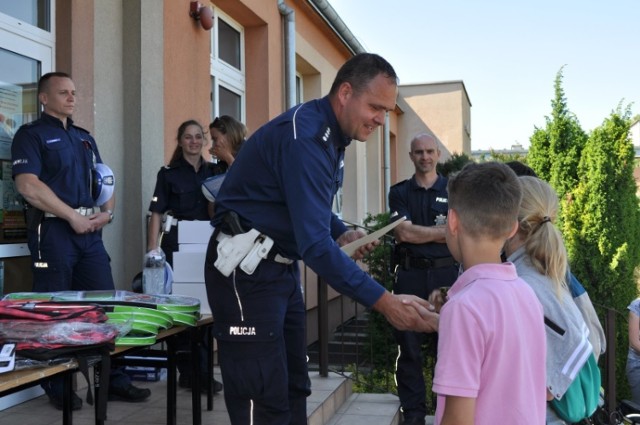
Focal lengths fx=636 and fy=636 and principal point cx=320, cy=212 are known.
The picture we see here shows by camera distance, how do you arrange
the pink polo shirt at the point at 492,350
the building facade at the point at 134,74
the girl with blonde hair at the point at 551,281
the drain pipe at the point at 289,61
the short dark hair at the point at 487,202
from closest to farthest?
1. the pink polo shirt at the point at 492,350
2. the short dark hair at the point at 487,202
3. the girl with blonde hair at the point at 551,281
4. the building facade at the point at 134,74
5. the drain pipe at the point at 289,61

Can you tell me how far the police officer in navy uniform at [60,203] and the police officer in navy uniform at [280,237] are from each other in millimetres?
1467

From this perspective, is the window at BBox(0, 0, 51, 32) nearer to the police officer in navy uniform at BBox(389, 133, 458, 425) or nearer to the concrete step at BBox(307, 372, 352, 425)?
the police officer in navy uniform at BBox(389, 133, 458, 425)

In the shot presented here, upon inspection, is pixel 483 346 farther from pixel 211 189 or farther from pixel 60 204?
pixel 60 204

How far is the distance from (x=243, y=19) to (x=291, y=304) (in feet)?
17.6

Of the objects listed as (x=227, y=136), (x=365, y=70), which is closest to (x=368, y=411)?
(x=227, y=136)

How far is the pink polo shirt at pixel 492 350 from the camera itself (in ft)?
5.25

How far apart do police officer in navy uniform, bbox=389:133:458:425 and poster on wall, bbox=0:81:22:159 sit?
2553mm

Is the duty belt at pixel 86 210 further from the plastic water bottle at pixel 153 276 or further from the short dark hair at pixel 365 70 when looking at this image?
the short dark hair at pixel 365 70

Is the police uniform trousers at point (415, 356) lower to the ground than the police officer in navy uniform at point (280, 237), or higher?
lower

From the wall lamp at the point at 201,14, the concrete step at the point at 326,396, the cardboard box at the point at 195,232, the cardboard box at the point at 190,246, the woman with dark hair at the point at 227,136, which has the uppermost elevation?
the wall lamp at the point at 201,14

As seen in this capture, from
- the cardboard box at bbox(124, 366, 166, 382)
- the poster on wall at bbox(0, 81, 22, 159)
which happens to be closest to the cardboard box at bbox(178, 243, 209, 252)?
the cardboard box at bbox(124, 366, 166, 382)

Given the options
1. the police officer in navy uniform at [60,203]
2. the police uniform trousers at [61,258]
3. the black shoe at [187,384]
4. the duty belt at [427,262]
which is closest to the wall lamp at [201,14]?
the police officer in navy uniform at [60,203]

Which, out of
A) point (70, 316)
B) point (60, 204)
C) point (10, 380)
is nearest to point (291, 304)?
point (70, 316)

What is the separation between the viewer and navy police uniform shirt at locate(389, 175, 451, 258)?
4305mm
